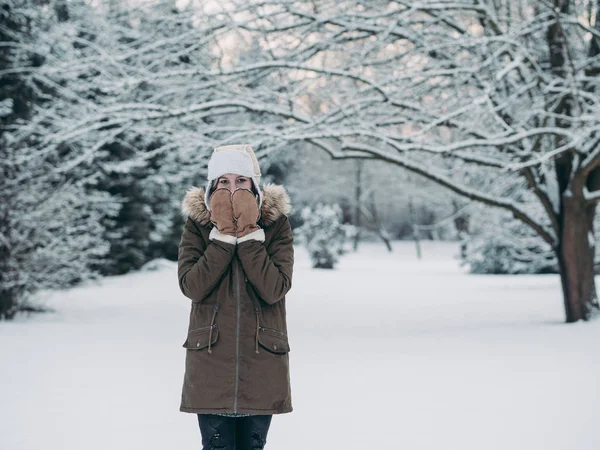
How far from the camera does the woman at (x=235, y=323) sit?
204 cm

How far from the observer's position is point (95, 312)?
8953 millimetres

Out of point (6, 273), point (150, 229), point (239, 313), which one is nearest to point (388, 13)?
point (239, 313)

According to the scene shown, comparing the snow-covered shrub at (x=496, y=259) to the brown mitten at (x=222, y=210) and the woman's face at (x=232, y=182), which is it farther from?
the brown mitten at (x=222, y=210)

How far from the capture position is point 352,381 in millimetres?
4633

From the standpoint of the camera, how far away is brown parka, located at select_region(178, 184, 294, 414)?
2.04 m

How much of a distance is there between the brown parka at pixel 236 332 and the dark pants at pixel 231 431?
2.8 inches

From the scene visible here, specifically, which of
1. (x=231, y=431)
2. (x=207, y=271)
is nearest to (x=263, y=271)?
(x=207, y=271)

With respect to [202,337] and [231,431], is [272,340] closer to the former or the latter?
[202,337]

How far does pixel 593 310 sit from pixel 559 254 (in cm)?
73

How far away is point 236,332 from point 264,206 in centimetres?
48

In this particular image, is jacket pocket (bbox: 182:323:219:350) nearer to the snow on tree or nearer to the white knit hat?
the white knit hat

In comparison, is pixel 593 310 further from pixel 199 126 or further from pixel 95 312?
pixel 95 312

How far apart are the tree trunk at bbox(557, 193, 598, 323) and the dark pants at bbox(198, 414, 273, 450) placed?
5624 millimetres

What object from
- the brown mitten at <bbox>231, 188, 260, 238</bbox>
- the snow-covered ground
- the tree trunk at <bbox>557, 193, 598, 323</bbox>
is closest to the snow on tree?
the tree trunk at <bbox>557, 193, 598, 323</bbox>
